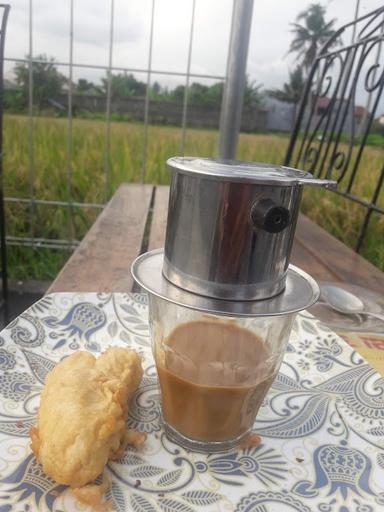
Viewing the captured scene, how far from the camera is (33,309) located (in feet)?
2.02

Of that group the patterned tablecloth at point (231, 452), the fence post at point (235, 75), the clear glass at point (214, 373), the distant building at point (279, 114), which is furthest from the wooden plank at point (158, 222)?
the distant building at point (279, 114)

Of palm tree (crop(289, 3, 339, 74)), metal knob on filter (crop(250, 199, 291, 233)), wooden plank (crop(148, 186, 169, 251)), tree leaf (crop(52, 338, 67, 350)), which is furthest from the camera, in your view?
palm tree (crop(289, 3, 339, 74))

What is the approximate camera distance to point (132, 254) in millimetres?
940

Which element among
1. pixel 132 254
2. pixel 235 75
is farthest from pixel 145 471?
pixel 235 75

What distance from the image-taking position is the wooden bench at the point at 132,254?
79 centimetres

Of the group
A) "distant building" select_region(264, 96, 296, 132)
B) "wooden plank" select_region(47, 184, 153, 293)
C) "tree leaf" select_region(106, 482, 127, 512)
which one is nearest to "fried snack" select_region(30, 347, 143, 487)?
"tree leaf" select_region(106, 482, 127, 512)

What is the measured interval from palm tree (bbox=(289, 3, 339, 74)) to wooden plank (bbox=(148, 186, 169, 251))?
99cm

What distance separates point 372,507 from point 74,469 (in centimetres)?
27

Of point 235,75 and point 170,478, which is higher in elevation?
point 235,75

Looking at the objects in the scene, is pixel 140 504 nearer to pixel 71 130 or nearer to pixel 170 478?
pixel 170 478

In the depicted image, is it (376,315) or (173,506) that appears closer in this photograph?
(173,506)

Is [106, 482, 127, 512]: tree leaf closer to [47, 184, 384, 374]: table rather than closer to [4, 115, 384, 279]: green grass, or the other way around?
[47, 184, 384, 374]: table

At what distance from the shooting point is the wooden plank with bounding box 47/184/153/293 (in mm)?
770

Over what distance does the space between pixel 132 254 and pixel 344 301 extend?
460mm
